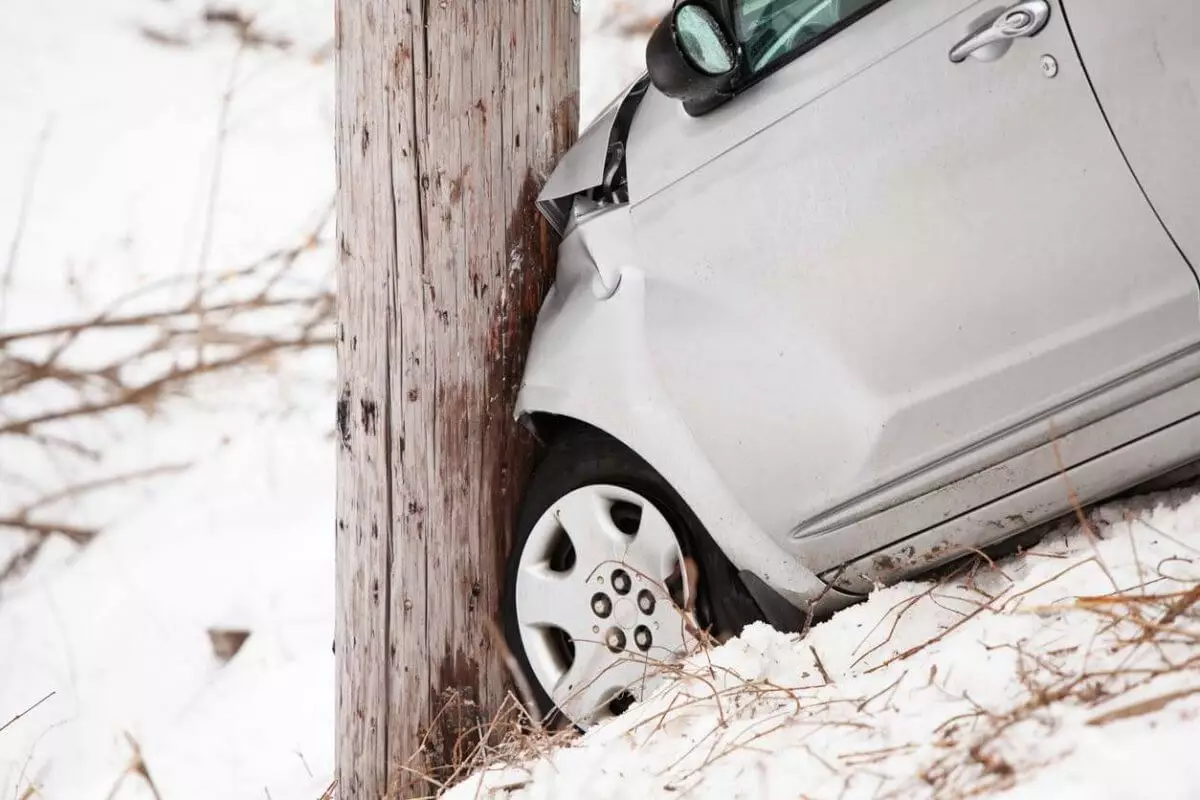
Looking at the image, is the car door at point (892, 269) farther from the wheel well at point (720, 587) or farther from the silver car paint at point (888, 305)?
the wheel well at point (720, 587)

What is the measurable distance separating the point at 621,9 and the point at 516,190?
4.37m

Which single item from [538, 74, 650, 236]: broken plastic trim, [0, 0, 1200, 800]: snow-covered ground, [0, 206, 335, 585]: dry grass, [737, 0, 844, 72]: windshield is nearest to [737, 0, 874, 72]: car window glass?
[737, 0, 844, 72]: windshield

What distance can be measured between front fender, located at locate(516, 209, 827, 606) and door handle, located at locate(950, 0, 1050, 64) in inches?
34.4

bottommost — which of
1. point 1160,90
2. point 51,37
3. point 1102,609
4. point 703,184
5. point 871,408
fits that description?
point 1102,609

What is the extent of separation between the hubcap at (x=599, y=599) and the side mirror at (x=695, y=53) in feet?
3.03

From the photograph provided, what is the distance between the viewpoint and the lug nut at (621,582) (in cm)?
253

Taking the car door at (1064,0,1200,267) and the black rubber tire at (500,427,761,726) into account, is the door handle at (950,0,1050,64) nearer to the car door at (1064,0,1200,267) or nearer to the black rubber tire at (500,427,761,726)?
the car door at (1064,0,1200,267)

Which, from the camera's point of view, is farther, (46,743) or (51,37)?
(51,37)

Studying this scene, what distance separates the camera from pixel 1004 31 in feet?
5.73

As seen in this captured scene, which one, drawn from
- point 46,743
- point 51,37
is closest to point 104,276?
point 51,37

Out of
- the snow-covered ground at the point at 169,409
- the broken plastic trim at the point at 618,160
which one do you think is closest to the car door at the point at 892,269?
the broken plastic trim at the point at 618,160

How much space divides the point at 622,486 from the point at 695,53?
3.23 feet

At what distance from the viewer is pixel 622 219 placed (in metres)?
2.52

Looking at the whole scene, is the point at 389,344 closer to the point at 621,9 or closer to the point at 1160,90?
the point at 1160,90
